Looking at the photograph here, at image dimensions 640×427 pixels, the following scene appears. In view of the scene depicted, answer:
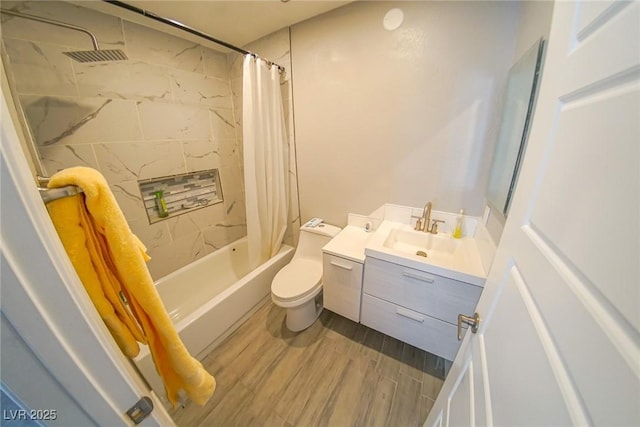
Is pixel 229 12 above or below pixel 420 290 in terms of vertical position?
above

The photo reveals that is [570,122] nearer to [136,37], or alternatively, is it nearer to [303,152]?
[303,152]

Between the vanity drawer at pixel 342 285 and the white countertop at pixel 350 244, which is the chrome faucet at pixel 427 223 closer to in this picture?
the white countertop at pixel 350 244

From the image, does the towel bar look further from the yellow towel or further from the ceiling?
the ceiling

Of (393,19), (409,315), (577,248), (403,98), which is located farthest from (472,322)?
(393,19)

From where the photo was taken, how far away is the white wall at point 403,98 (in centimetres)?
113

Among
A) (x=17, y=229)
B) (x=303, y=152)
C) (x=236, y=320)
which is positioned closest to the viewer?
(x=17, y=229)

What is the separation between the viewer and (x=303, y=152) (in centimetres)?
185

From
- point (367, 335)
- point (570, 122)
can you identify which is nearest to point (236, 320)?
point (367, 335)

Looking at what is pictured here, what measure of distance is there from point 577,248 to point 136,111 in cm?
228

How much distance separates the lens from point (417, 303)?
117 centimetres

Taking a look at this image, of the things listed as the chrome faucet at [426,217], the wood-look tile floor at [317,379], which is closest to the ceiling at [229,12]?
the chrome faucet at [426,217]

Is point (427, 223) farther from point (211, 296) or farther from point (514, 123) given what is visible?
point (211, 296)

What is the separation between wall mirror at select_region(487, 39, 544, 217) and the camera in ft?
2.46

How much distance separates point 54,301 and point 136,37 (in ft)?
6.61
